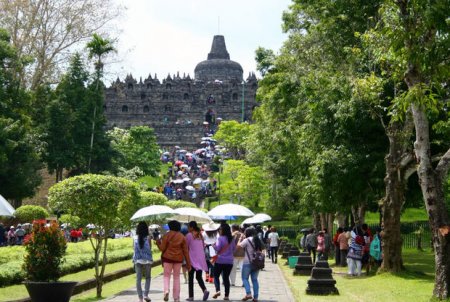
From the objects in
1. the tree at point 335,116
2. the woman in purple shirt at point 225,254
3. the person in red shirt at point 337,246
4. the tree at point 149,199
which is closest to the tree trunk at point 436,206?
the woman in purple shirt at point 225,254

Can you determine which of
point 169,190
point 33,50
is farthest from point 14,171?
point 169,190

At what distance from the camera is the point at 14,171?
121ft

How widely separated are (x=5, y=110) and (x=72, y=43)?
582 cm

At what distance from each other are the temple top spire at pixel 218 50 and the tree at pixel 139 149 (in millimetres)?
37134

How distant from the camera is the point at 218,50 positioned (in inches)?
4092

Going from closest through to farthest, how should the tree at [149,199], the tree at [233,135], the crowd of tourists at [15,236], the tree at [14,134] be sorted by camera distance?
the crowd of tourists at [15,236]
the tree at [149,199]
the tree at [14,134]
the tree at [233,135]

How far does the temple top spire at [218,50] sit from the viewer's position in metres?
104

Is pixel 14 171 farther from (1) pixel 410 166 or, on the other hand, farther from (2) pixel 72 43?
(1) pixel 410 166

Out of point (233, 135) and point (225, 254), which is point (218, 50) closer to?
point (233, 135)

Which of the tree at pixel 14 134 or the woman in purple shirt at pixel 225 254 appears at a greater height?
the tree at pixel 14 134

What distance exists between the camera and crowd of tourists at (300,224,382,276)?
19.3 metres

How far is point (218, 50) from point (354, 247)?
284 feet

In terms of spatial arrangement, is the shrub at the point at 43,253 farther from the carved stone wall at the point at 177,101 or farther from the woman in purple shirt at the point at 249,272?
the carved stone wall at the point at 177,101

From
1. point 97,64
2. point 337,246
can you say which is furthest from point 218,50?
point 337,246
